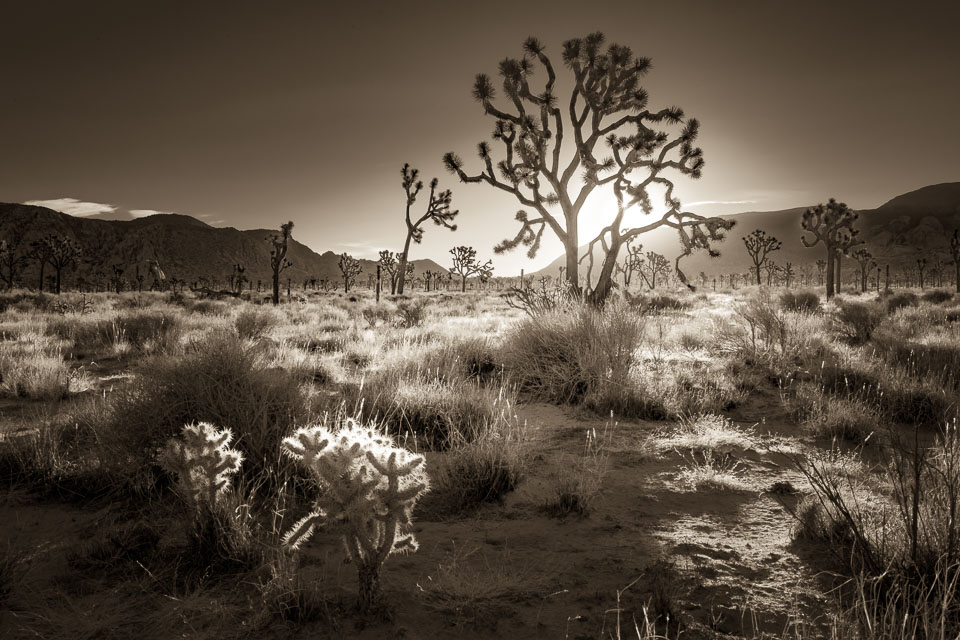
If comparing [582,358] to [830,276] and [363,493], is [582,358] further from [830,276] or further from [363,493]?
[830,276]

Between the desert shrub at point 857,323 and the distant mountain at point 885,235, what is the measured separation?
123766 mm

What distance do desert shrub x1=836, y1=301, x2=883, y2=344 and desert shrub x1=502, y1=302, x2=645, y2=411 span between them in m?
5.77

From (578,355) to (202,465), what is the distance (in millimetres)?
4907

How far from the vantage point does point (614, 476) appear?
4.09 m

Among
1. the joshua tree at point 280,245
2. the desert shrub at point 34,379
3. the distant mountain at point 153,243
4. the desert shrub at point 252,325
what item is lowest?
the desert shrub at point 34,379

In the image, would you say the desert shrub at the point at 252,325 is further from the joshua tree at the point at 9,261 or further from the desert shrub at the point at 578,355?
the joshua tree at the point at 9,261

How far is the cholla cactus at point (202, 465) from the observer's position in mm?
2812

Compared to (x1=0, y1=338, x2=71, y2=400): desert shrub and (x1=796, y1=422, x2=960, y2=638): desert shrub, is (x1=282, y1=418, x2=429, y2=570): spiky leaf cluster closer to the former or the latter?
(x1=796, y1=422, x2=960, y2=638): desert shrub

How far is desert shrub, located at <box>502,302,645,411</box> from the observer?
638cm

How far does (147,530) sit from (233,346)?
2138mm

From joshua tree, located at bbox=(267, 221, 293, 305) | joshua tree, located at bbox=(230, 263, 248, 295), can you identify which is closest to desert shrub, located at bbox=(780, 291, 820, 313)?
joshua tree, located at bbox=(267, 221, 293, 305)

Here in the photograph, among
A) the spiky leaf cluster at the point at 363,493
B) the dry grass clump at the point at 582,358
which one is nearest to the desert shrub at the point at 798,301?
the dry grass clump at the point at 582,358

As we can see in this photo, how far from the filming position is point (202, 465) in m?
2.85

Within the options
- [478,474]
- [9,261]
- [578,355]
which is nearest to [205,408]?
[478,474]
